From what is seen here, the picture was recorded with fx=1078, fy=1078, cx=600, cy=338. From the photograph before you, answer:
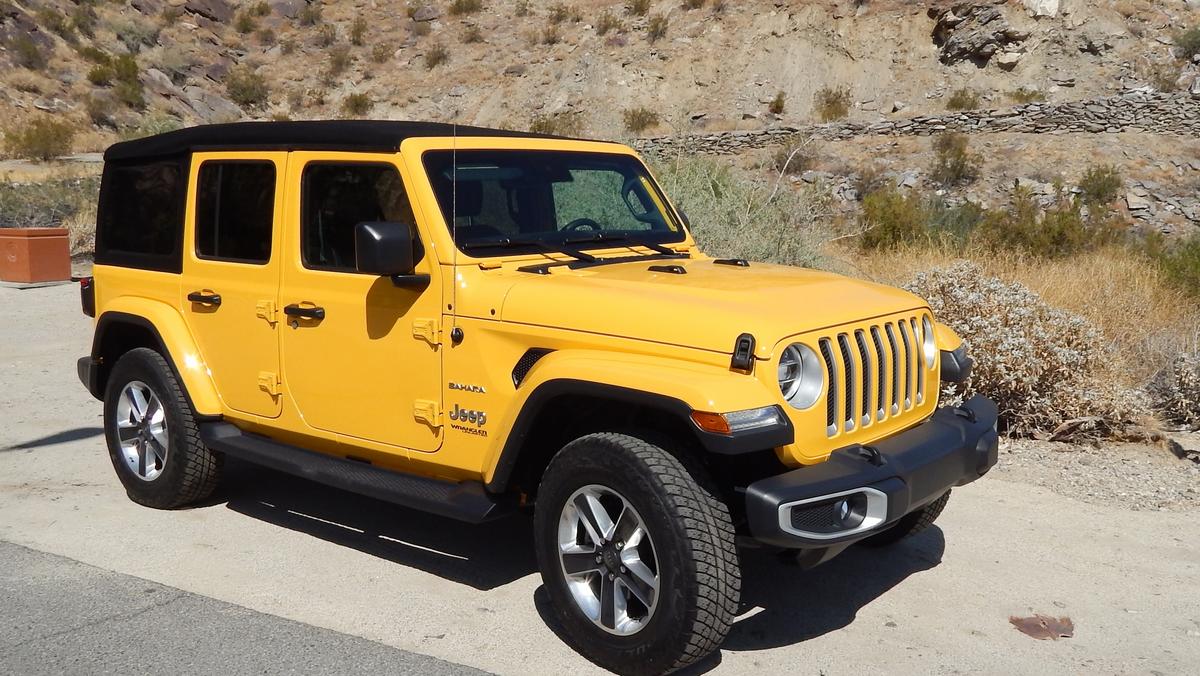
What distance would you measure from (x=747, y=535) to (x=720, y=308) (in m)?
0.83

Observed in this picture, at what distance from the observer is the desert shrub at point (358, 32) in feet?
152

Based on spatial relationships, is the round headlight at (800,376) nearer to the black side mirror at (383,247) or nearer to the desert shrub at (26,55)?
the black side mirror at (383,247)

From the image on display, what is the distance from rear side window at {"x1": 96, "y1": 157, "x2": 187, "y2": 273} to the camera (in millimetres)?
5512

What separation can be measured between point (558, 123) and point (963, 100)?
509 inches

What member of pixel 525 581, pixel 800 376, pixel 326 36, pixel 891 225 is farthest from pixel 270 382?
pixel 326 36

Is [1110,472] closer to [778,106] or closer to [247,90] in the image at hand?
[778,106]

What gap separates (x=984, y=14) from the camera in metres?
34.4

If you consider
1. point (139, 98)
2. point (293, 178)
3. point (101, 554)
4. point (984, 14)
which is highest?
point (984, 14)

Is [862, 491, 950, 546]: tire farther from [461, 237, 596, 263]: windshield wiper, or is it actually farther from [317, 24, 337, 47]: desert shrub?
[317, 24, 337, 47]: desert shrub

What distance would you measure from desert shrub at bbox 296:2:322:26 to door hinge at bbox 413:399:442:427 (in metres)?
48.0

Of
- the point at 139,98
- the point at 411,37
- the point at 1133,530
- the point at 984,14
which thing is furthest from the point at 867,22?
the point at 1133,530

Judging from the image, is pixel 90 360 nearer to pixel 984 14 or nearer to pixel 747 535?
pixel 747 535

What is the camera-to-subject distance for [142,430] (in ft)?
18.7

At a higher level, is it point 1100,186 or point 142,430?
point 1100,186
